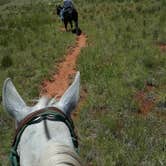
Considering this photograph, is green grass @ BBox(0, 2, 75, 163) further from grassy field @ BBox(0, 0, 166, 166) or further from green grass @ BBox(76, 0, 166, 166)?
green grass @ BBox(76, 0, 166, 166)

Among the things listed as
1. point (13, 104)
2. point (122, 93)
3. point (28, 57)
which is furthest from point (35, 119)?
point (28, 57)

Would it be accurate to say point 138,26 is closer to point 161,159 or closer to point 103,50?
point 103,50

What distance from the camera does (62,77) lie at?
35.9 feet

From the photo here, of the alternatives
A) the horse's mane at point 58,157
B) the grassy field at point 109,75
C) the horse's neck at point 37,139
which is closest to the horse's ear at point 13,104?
the horse's neck at point 37,139

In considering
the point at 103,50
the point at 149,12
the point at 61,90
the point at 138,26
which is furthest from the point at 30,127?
the point at 149,12

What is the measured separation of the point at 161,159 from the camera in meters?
6.16

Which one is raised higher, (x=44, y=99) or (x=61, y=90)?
(x=44, y=99)

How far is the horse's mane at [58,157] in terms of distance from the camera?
5.63ft

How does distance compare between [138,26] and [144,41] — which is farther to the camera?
[138,26]

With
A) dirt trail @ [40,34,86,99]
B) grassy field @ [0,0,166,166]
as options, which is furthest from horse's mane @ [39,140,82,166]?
dirt trail @ [40,34,86,99]

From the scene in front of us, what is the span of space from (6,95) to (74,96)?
40 cm

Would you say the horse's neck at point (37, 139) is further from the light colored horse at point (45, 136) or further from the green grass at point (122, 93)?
the green grass at point (122, 93)

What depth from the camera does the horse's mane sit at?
1.72 meters

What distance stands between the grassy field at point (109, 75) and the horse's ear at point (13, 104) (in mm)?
3782
